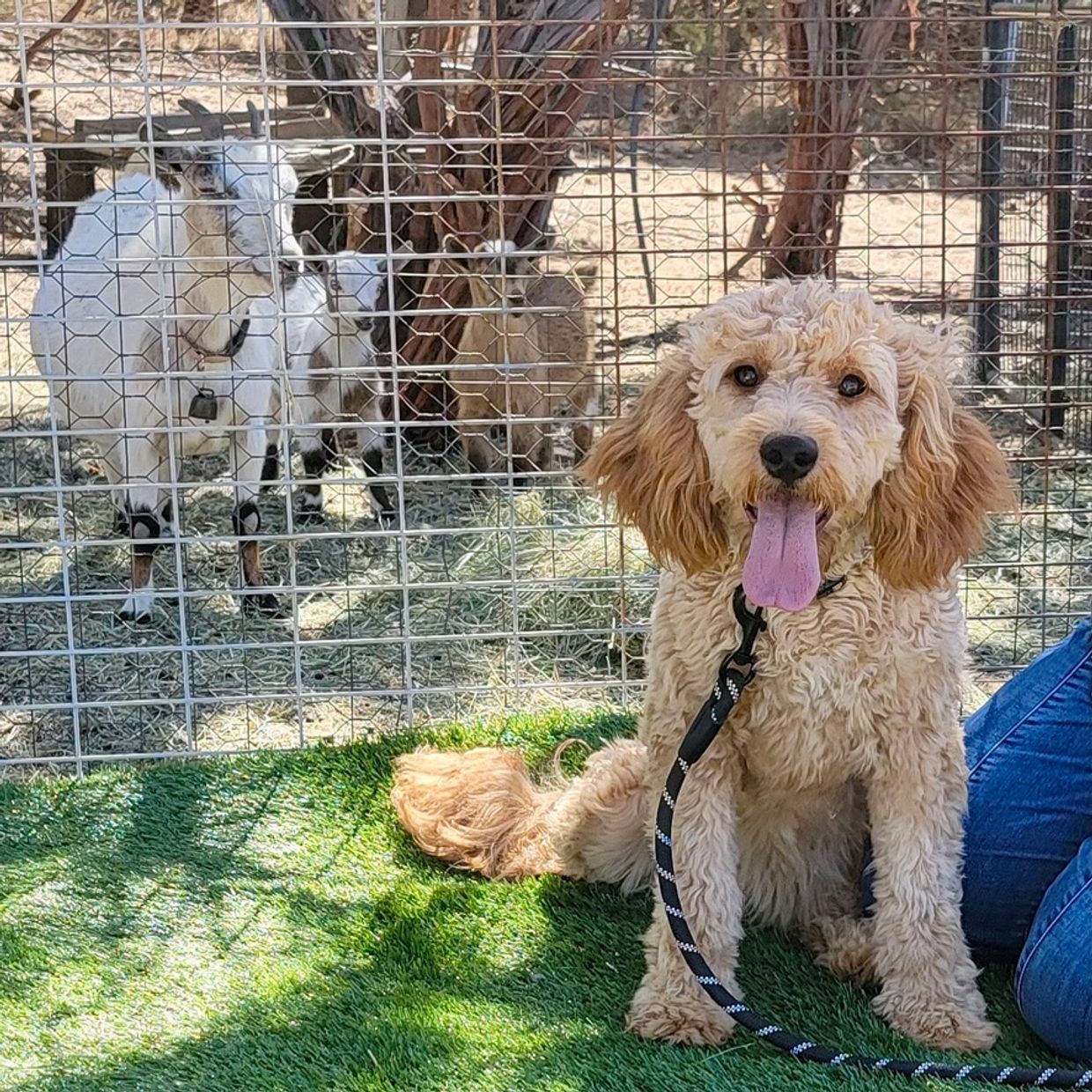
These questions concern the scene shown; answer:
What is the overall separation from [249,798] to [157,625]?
228cm

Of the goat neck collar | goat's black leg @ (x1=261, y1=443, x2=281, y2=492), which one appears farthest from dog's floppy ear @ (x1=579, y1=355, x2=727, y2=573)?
goat's black leg @ (x1=261, y1=443, x2=281, y2=492)

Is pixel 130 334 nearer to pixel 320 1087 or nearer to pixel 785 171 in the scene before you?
pixel 785 171

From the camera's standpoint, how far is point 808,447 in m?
2.67

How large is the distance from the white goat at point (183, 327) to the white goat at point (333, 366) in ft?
1.47

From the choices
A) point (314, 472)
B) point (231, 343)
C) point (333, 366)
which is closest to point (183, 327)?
point (231, 343)

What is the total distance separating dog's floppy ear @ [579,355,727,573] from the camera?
2.95 metres

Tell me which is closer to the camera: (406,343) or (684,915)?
(684,915)

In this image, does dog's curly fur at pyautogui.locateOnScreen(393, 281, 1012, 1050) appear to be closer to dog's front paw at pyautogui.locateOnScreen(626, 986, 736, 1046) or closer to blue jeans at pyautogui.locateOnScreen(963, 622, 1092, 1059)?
dog's front paw at pyautogui.locateOnScreen(626, 986, 736, 1046)

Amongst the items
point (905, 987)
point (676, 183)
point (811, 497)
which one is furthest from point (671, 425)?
point (676, 183)

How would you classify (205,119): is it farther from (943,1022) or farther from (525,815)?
(943,1022)

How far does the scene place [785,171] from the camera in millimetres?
4805

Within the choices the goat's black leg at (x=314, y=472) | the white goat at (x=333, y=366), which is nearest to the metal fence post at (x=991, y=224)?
the white goat at (x=333, y=366)

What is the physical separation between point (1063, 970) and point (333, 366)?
535 centimetres

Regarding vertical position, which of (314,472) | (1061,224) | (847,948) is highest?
(1061,224)
